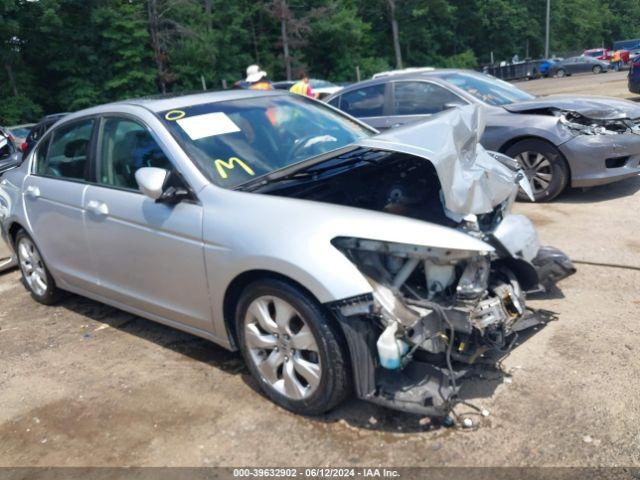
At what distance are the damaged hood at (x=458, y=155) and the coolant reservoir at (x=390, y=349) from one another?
2.62 ft

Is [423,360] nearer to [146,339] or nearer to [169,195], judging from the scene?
[169,195]

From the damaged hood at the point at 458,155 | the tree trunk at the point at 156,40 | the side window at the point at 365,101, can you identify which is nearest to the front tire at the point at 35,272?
the damaged hood at the point at 458,155

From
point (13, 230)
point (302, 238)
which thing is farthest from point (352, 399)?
point (13, 230)

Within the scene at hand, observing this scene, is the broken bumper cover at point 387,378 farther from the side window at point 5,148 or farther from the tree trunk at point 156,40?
the tree trunk at point 156,40

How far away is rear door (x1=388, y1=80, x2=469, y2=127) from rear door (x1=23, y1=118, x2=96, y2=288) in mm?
3892

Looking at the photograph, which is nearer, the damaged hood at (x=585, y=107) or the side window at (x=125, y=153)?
the side window at (x=125, y=153)

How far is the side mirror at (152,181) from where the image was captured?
11.5ft

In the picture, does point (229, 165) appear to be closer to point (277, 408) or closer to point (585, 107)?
point (277, 408)

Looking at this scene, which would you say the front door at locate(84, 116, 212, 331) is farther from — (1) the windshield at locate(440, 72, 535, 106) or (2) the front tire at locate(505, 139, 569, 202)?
(1) the windshield at locate(440, 72, 535, 106)

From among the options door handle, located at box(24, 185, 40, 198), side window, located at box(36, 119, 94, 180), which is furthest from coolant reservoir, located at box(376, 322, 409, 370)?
door handle, located at box(24, 185, 40, 198)

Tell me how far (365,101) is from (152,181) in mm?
4971

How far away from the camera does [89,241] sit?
4258mm

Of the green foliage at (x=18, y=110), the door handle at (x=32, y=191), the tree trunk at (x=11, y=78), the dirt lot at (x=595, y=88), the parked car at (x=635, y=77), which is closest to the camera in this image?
the door handle at (x=32, y=191)

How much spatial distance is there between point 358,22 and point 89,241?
44.3 meters
